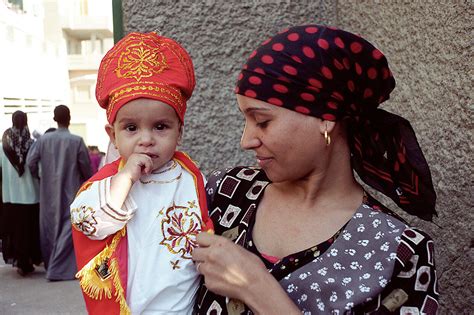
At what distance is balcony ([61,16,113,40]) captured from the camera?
129ft

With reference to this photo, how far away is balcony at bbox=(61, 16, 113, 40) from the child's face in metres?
38.8

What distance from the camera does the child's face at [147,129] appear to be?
1885 mm

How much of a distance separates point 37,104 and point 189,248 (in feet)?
73.0

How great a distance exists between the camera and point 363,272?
1.72 metres

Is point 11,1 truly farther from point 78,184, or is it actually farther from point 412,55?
point 412,55

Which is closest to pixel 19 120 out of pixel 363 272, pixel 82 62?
pixel 363 272

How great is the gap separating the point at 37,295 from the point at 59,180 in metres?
1.30

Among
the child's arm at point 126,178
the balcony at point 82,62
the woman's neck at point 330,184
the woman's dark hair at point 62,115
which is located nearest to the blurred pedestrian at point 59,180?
the woman's dark hair at point 62,115

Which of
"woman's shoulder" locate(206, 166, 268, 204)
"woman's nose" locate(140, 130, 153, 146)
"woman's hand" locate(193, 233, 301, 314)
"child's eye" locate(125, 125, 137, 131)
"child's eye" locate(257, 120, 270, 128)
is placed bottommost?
"woman's hand" locate(193, 233, 301, 314)

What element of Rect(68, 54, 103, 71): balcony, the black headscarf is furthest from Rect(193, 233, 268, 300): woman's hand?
Rect(68, 54, 103, 71): balcony

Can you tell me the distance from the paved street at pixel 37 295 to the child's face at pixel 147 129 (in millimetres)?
4573

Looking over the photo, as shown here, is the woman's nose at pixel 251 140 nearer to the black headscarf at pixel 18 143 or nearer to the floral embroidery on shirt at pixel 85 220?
the floral embroidery on shirt at pixel 85 220

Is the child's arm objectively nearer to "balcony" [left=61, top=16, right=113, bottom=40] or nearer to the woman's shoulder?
the woman's shoulder

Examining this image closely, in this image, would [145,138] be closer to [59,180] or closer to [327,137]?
[327,137]
